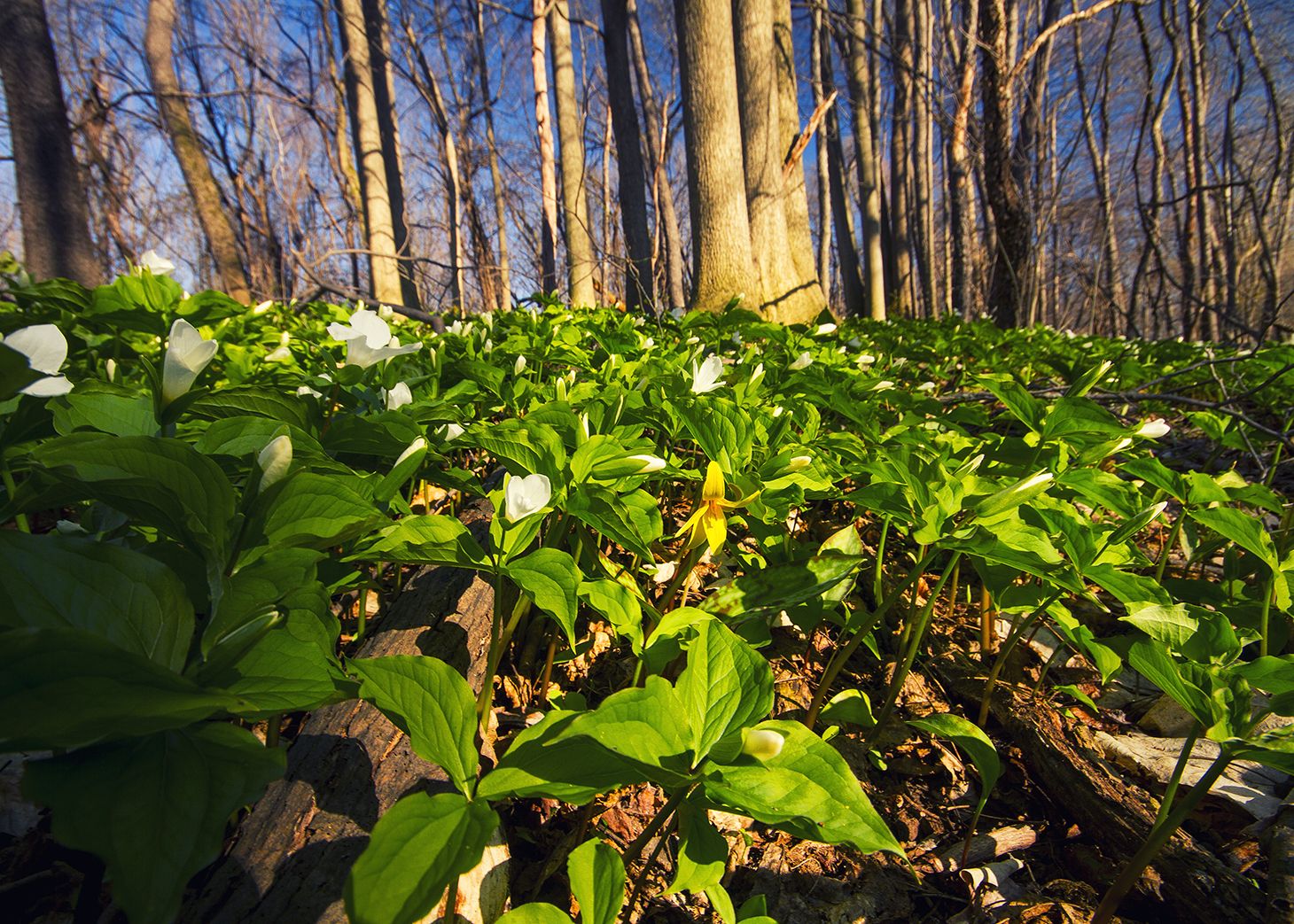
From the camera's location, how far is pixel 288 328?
3135mm

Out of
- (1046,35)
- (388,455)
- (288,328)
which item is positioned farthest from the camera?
(1046,35)

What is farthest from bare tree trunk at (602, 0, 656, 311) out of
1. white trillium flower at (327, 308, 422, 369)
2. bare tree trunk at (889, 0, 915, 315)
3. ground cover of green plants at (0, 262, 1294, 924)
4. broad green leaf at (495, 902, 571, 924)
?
broad green leaf at (495, 902, 571, 924)

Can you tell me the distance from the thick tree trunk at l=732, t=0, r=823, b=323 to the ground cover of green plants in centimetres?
383

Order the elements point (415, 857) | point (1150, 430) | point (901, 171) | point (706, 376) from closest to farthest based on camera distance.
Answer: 1. point (415, 857)
2. point (1150, 430)
3. point (706, 376)
4. point (901, 171)

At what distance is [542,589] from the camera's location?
95cm

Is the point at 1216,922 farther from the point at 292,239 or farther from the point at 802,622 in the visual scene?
the point at 292,239

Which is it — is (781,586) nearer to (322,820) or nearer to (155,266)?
(322,820)

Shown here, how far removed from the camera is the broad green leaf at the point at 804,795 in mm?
717

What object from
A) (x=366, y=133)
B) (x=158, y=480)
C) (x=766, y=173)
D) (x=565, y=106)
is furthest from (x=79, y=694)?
(x=366, y=133)

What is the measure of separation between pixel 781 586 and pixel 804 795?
493 millimetres

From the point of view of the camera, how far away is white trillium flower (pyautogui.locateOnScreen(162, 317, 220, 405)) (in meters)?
0.87

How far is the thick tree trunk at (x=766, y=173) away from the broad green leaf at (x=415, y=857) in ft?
17.5

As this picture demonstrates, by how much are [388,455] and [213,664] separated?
0.71m

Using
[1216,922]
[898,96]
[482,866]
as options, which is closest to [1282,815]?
[1216,922]
